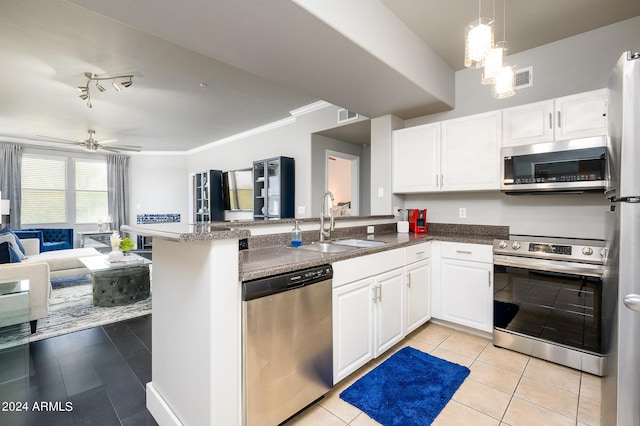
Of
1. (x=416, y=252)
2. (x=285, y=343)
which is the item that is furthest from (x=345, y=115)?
(x=285, y=343)

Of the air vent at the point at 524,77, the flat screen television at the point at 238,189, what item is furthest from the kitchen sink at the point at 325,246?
the flat screen television at the point at 238,189

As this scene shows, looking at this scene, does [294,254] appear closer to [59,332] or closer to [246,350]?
[246,350]

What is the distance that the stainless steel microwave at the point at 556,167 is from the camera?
7.00ft

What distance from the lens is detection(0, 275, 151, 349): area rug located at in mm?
2605

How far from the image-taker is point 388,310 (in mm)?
2203

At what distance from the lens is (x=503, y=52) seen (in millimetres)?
1639

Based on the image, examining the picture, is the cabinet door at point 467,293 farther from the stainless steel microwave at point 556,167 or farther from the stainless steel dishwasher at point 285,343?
the stainless steel dishwasher at point 285,343

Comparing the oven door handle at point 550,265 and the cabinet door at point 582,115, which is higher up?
the cabinet door at point 582,115

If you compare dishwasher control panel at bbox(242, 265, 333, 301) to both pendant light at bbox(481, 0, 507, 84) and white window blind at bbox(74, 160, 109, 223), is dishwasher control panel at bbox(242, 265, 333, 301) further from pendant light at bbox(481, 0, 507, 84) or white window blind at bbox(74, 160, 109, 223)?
white window blind at bbox(74, 160, 109, 223)

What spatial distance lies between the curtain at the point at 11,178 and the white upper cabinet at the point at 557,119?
922cm

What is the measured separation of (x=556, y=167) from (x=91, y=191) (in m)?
9.49

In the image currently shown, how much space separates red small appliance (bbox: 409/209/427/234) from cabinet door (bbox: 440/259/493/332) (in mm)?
578

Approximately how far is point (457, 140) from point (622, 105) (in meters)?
2.08

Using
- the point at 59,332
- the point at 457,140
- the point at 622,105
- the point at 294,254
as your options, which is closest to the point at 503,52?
the point at 622,105
